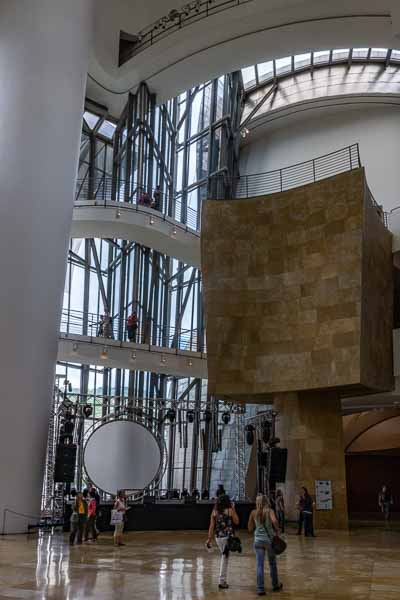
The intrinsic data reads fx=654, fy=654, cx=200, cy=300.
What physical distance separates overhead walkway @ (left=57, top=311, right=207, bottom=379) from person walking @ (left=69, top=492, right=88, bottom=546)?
8.47m

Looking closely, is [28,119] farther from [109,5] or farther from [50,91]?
[109,5]

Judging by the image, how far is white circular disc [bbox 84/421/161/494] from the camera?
20.7 meters

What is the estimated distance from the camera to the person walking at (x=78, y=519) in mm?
14898

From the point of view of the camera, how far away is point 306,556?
13.3 metres

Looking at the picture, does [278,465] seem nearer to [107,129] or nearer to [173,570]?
[173,570]

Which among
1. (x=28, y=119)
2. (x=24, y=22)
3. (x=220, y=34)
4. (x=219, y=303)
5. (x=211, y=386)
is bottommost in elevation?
(x=211, y=386)


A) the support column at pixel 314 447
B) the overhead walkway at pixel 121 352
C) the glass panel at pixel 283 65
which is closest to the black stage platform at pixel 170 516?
the support column at pixel 314 447

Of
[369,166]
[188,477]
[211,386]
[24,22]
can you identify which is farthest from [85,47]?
[188,477]

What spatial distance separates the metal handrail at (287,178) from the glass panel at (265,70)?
18.5 ft

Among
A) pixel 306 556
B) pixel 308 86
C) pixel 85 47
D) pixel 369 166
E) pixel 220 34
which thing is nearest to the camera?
pixel 306 556

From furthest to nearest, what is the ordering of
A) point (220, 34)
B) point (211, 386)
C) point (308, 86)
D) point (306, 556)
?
point (308, 86) < point (220, 34) < point (211, 386) < point (306, 556)

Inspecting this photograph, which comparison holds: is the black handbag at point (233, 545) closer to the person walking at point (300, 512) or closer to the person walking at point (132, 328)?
the person walking at point (300, 512)

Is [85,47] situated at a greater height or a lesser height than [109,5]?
lesser

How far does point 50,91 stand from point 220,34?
1066 cm
